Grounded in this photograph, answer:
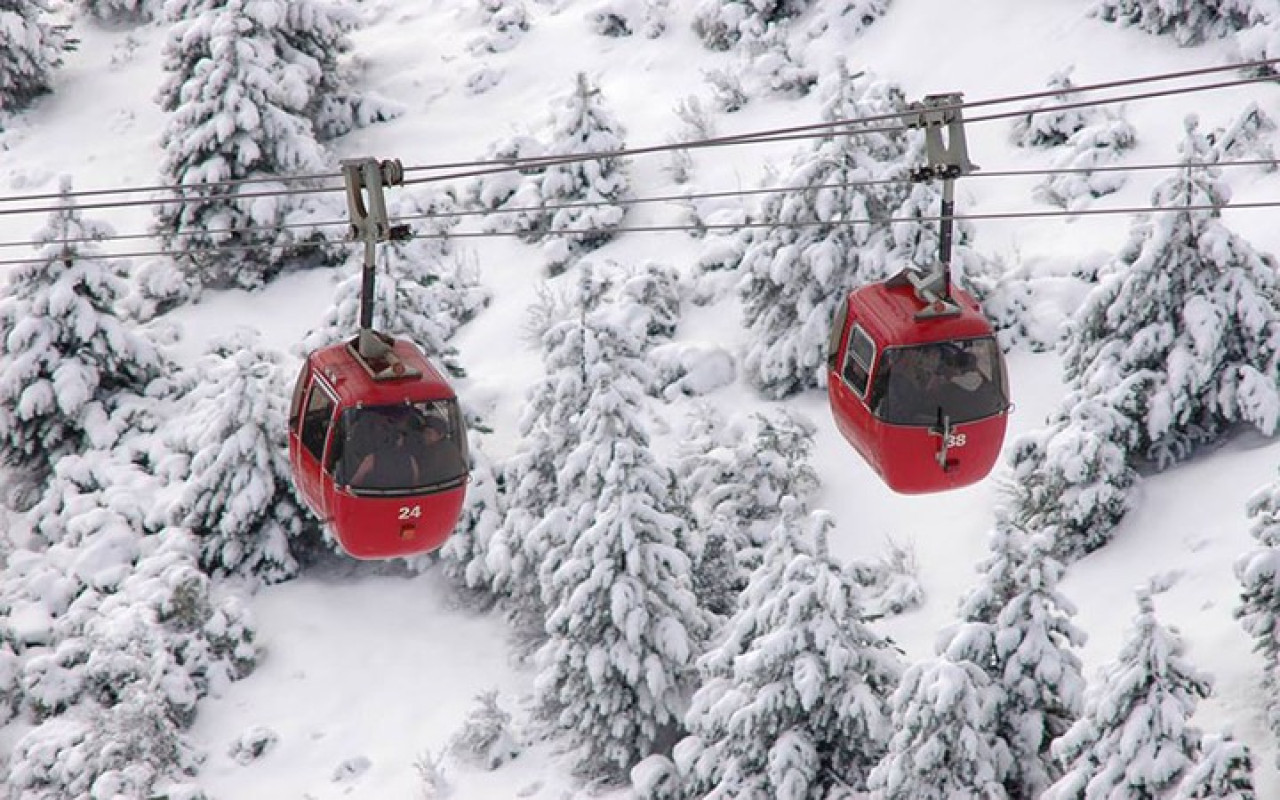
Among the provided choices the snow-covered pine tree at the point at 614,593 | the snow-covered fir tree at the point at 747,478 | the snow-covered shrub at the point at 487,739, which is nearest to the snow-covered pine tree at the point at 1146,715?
the snow-covered pine tree at the point at 614,593

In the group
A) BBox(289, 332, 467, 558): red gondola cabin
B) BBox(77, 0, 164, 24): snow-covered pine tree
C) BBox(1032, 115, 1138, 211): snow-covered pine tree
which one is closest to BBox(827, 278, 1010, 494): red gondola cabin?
BBox(289, 332, 467, 558): red gondola cabin

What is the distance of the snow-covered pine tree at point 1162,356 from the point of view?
61.8 ft

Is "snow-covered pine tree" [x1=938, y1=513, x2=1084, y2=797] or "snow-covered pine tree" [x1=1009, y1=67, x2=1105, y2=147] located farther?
"snow-covered pine tree" [x1=1009, y1=67, x2=1105, y2=147]

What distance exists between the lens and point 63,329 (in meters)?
24.8

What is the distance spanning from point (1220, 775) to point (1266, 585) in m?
2.46

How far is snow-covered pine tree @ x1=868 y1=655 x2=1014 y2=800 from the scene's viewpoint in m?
15.3

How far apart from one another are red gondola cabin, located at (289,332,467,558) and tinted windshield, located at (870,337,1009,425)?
2.95 m

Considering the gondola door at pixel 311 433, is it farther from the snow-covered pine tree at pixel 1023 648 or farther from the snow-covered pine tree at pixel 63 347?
the snow-covered pine tree at pixel 63 347

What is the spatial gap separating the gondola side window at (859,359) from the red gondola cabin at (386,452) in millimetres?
2773

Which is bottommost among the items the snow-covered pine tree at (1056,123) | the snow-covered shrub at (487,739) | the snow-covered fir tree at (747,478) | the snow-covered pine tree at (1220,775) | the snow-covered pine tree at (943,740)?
the snow-covered shrub at (487,739)

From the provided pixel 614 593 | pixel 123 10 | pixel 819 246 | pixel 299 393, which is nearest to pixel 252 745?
pixel 614 593

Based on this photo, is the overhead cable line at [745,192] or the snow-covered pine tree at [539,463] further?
the snow-covered pine tree at [539,463]

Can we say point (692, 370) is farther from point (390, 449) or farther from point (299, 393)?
point (390, 449)

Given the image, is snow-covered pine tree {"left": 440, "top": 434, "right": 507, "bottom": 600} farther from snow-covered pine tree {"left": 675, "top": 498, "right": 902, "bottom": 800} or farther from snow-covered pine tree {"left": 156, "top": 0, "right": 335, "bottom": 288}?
snow-covered pine tree {"left": 156, "top": 0, "right": 335, "bottom": 288}
